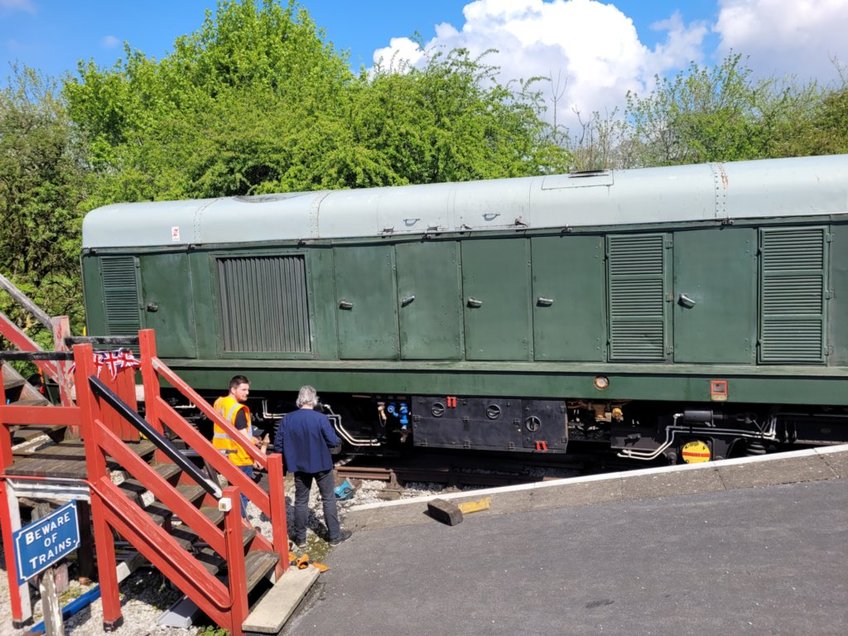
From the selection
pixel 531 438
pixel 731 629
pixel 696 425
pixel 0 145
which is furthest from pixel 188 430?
pixel 0 145

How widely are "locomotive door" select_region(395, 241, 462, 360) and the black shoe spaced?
7.46ft

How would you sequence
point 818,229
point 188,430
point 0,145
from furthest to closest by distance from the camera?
point 0,145, point 818,229, point 188,430

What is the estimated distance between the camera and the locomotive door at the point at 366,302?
7918 mm

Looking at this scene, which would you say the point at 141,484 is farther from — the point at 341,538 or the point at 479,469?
the point at 479,469

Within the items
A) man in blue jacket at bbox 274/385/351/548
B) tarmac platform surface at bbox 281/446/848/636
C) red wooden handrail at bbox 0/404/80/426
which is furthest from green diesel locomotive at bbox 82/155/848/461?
red wooden handrail at bbox 0/404/80/426

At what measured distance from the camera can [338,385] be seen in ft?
26.3

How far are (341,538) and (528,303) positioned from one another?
3.19m

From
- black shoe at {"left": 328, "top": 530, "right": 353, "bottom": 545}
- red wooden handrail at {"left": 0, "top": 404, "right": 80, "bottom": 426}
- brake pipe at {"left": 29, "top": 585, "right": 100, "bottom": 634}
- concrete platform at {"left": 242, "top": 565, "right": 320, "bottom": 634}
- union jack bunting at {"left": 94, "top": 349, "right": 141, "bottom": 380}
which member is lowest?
brake pipe at {"left": 29, "top": 585, "right": 100, "bottom": 634}

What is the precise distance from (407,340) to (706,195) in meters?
3.59

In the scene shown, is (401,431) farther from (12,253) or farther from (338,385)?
(12,253)

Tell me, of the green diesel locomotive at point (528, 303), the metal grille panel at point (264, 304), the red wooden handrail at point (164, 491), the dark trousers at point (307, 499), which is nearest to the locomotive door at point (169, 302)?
the green diesel locomotive at point (528, 303)

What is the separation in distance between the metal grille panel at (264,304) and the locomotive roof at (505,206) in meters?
0.37

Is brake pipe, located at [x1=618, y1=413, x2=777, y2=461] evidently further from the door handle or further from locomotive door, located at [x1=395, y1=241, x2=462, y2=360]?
locomotive door, located at [x1=395, y1=241, x2=462, y2=360]

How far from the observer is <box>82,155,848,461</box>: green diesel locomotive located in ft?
21.6
